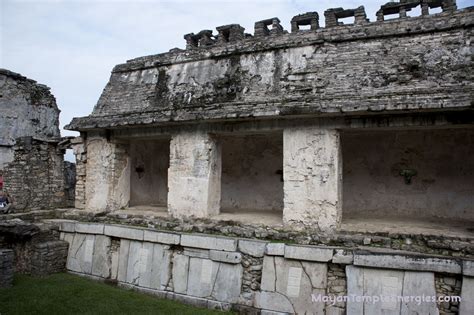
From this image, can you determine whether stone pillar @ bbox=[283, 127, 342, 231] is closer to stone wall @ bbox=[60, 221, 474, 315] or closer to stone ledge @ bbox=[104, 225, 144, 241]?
stone wall @ bbox=[60, 221, 474, 315]

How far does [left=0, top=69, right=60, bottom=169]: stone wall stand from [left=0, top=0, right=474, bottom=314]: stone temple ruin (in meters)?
6.37

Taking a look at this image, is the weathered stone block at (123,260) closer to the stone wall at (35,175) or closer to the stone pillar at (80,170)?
the stone pillar at (80,170)

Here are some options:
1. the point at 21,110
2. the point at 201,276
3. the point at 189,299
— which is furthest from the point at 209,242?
the point at 21,110

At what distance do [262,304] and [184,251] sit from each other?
173 centimetres

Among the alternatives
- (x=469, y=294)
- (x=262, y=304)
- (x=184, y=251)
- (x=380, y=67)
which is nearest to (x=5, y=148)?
(x=184, y=251)

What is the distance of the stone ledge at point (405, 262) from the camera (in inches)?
194

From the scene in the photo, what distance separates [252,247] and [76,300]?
320 cm

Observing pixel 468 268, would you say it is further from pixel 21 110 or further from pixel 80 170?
pixel 21 110

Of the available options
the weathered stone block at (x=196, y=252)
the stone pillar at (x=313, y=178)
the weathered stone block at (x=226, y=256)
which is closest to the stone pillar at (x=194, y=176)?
the weathered stone block at (x=196, y=252)

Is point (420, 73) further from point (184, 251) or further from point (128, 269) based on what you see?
point (128, 269)

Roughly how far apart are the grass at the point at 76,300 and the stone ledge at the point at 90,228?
1030mm

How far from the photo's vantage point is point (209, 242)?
6445mm

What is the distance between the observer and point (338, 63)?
6590mm

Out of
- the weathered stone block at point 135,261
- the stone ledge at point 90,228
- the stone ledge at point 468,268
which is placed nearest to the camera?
the stone ledge at point 468,268
